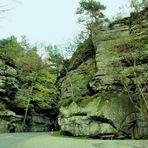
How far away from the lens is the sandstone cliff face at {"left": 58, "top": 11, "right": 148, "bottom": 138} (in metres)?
26.0

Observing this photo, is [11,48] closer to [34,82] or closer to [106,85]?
[34,82]

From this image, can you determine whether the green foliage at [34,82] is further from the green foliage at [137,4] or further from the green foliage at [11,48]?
the green foliage at [137,4]

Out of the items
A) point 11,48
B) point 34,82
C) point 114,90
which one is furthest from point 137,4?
point 11,48

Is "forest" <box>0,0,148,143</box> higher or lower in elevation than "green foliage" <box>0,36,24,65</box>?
lower

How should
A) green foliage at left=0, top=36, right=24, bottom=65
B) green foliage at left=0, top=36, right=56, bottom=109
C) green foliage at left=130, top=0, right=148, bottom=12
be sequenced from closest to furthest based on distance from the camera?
green foliage at left=130, top=0, right=148, bottom=12 < green foliage at left=0, top=36, right=56, bottom=109 < green foliage at left=0, top=36, right=24, bottom=65

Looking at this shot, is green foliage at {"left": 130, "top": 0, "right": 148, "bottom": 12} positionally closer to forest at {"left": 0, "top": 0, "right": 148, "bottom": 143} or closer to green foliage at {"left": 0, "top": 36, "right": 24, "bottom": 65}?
forest at {"left": 0, "top": 0, "right": 148, "bottom": 143}

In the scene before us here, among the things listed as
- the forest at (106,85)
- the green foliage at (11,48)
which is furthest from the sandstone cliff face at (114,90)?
the green foliage at (11,48)

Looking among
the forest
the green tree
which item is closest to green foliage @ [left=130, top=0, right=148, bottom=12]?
the forest

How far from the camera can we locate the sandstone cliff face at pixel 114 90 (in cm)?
2605

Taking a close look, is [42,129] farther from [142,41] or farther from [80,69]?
[142,41]

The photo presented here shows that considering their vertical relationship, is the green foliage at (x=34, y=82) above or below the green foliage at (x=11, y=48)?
below

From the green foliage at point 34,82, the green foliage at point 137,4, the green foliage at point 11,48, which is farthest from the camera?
the green foliage at point 11,48

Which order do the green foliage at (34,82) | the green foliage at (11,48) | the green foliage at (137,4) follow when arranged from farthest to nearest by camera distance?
the green foliage at (11,48) < the green foliage at (34,82) < the green foliage at (137,4)

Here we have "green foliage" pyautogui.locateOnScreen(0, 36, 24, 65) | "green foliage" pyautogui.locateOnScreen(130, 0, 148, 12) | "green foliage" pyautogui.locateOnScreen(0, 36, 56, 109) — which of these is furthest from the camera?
"green foliage" pyautogui.locateOnScreen(0, 36, 24, 65)
